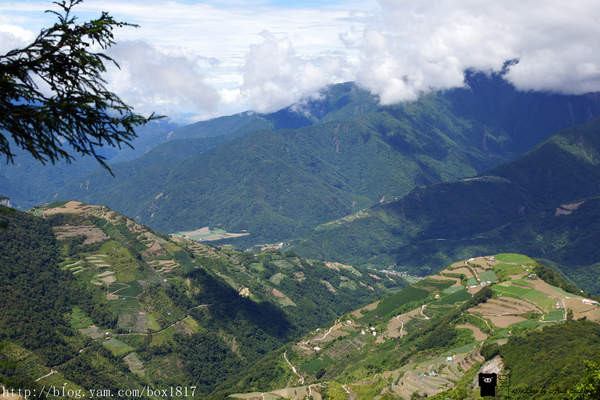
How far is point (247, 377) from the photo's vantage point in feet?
601

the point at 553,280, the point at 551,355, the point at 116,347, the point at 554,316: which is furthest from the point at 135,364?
the point at 553,280

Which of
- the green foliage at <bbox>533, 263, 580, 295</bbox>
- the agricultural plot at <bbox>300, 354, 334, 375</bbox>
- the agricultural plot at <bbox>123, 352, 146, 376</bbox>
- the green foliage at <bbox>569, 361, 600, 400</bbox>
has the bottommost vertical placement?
the agricultural plot at <bbox>300, 354, 334, 375</bbox>

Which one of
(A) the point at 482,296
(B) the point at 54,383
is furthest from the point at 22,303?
(A) the point at 482,296

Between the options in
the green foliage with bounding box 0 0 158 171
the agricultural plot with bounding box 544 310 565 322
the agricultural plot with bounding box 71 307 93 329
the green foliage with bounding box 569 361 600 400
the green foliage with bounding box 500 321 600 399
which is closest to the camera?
the green foliage with bounding box 0 0 158 171

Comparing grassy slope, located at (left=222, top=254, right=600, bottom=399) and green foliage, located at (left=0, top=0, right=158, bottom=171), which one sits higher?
green foliage, located at (left=0, top=0, right=158, bottom=171)

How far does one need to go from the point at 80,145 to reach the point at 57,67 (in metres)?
3.37

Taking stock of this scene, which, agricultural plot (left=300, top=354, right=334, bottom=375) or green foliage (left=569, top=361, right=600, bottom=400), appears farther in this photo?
agricultural plot (left=300, top=354, right=334, bottom=375)

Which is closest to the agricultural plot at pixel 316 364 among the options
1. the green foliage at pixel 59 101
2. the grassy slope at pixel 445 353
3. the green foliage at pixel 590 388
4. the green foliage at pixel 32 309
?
the grassy slope at pixel 445 353

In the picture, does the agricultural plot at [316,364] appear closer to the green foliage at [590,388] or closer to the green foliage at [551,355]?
the green foliage at [551,355]

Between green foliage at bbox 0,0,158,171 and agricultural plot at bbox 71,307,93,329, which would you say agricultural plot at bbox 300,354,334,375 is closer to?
agricultural plot at bbox 71,307,93,329

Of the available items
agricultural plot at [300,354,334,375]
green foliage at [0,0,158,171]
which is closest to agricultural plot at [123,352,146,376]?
agricultural plot at [300,354,334,375]

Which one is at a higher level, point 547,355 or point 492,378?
point 492,378

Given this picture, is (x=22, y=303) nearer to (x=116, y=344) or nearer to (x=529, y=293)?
(x=116, y=344)

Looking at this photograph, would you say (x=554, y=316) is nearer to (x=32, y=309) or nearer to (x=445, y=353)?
(x=445, y=353)
